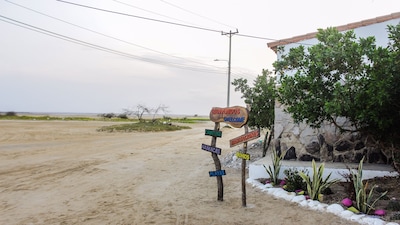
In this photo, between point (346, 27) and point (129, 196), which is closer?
point (129, 196)

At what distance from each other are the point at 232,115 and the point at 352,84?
2.37m

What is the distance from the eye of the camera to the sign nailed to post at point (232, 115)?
6453 mm

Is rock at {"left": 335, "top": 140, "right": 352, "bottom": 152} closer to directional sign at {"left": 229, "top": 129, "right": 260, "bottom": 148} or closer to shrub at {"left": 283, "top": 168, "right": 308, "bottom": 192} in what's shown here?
shrub at {"left": 283, "top": 168, "right": 308, "bottom": 192}

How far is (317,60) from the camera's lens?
6.61 m

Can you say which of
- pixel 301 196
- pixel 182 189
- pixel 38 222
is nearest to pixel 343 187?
pixel 301 196

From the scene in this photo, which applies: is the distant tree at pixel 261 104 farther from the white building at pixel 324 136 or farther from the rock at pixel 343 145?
the rock at pixel 343 145

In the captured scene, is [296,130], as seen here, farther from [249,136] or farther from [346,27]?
[249,136]

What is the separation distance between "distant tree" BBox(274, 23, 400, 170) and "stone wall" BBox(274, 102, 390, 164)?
53.8 inches

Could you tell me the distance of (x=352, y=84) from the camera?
616 centimetres

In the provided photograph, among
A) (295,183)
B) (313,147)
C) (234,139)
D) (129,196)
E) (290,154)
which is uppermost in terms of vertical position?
(234,139)

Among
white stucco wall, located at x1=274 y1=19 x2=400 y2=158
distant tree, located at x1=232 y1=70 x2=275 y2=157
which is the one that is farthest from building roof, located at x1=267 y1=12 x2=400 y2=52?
distant tree, located at x1=232 y1=70 x2=275 y2=157

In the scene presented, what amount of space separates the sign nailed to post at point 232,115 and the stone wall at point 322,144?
3.53m

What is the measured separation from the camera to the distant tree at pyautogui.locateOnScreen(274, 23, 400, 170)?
18.2ft

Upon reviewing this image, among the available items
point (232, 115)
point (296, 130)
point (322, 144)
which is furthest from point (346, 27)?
point (232, 115)
